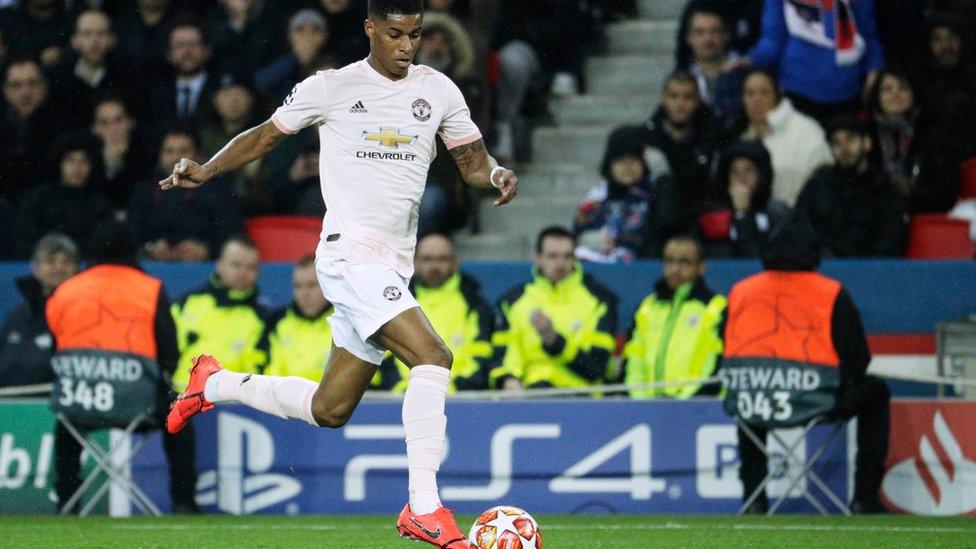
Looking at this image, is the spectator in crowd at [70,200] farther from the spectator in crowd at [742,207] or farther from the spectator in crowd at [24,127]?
the spectator in crowd at [742,207]

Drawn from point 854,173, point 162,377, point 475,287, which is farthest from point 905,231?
point 162,377

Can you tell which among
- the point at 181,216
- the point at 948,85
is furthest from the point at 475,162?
the point at 948,85

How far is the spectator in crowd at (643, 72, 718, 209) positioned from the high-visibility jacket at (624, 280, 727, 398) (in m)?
1.42

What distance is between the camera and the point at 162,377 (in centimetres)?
965

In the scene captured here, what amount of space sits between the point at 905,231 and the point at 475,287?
9.07 feet

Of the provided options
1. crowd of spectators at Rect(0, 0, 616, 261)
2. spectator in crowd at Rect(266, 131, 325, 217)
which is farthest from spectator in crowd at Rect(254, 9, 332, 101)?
spectator in crowd at Rect(266, 131, 325, 217)

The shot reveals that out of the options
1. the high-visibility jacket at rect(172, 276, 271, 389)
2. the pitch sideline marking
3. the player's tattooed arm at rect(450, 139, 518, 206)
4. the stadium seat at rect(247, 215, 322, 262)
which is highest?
the player's tattooed arm at rect(450, 139, 518, 206)

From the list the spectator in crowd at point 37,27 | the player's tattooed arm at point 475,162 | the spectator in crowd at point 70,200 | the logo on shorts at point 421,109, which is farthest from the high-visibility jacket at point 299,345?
the spectator in crowd at point 37,27

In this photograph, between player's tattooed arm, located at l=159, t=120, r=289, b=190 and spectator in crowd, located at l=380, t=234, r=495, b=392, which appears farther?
spectator in crowd, located at l=380, t=234, r=495, b=392

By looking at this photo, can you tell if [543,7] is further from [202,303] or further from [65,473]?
[65,473]

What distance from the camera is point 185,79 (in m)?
Result: 12.9

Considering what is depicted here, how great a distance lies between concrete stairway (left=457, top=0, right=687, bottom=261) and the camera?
12570 mm

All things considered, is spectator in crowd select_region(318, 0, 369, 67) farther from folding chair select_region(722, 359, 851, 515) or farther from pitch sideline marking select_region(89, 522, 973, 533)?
pitch sideline marking select_region(89, 522, 973, 533)

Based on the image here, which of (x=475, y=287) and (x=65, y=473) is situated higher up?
(x=475, y=287)
